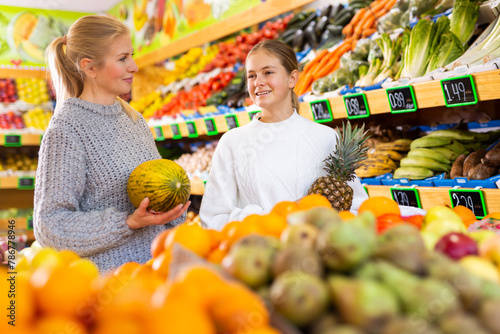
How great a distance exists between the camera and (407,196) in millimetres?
2451

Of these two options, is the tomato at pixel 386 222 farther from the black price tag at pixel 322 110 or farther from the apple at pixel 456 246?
the black price tag at pixel 322 110

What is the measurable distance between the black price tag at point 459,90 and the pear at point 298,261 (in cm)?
156

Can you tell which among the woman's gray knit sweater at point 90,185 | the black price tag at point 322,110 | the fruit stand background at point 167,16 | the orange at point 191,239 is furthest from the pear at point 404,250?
the fruit stand background at point 167,16

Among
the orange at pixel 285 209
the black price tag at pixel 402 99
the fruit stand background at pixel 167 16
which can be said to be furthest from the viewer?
the fruit stand background at pixel 167 16

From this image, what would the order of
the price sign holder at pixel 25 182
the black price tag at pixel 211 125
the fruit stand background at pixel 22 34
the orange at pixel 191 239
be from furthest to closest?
the fruit stand background at pixel 22 34 < the price sign holder at pixel 25 182 < the black price tag at pixel 211 125 < the orange at pixel 191 239

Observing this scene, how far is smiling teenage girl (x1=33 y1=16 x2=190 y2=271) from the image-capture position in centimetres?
160

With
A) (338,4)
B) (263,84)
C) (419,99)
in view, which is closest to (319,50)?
(338,4)

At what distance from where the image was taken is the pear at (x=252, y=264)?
29.1 inches

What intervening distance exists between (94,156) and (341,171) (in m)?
0.98

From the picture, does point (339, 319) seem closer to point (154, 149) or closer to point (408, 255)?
point (408, 255)

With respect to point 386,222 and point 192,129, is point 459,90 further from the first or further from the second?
point 192,129

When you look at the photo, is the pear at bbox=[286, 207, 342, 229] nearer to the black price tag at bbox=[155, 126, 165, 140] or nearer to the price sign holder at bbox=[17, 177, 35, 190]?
the black price tag at bbox=[155, 126, 165, 140]

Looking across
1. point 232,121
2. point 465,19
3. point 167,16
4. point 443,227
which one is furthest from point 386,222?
point 167,16

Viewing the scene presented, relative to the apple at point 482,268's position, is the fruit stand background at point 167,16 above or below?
above
